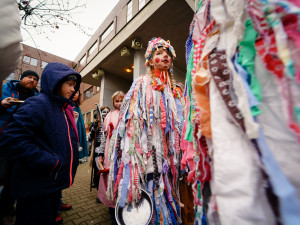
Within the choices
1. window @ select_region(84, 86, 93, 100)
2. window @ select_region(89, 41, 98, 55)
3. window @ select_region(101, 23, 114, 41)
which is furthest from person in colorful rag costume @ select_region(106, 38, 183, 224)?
window @ select_region(84, 86, 93, 100)

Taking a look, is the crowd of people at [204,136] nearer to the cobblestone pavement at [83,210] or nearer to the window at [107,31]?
the cobblestone pavement at [83,210]

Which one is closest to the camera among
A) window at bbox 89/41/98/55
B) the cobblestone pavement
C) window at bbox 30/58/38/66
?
the cobblestone pavement

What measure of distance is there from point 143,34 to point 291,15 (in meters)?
5.53

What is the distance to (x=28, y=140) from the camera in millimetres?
1128

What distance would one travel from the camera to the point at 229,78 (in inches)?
23.6

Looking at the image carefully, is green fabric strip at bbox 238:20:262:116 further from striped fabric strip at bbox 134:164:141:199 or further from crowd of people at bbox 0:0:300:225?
striped fabric strip at bbox 134:164:141:199

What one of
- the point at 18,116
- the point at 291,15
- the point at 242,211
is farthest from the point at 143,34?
the point at 242,211

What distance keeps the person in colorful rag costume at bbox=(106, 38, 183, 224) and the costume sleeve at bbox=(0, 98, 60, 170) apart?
70cm

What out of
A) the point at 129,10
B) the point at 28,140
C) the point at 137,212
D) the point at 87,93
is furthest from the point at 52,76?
the point at 87,93

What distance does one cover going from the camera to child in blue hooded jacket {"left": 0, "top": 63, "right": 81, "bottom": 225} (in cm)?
109

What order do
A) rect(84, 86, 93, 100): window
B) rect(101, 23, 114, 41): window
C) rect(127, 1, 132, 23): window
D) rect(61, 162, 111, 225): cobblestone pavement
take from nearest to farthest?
rect(61, 162, 111, 225): cobblestone pavement → rect(127, 1, 132, 23): window → rect(101, 23, 114, 41): window → rect(84, 86, 93, 100): window

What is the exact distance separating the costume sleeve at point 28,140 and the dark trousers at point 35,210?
302mm

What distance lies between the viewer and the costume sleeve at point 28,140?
42.0 inches

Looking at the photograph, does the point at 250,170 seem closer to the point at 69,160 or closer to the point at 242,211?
the point at 242,211
